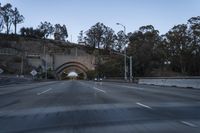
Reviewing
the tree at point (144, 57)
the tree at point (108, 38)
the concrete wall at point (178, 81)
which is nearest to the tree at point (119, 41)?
the tree at point (108, 38)

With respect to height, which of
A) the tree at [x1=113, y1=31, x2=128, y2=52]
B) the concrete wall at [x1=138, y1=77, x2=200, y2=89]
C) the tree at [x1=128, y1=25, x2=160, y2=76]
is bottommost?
the concrete wall at [x1=138, y1=77, x2=200, y2=89]

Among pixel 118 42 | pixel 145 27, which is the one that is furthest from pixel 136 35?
pixel 118 42

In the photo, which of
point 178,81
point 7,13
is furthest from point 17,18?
point 178,81

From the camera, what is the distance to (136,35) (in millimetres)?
142500

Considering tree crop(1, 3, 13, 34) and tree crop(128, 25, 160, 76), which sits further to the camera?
tree crop(1, 3, 13, 34)

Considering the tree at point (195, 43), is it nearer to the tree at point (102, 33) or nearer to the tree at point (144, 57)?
the tree at point (144, 57)

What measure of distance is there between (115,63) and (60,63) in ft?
178

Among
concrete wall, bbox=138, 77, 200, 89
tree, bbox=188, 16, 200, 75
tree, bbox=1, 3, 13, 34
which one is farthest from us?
tree, bbox=1, 3, 13, 34

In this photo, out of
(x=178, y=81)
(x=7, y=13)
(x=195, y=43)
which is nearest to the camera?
(x=178, y=81)

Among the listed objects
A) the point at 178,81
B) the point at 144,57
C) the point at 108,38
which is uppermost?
the point at 108,38

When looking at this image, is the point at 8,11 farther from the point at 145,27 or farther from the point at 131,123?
the point at 131,123

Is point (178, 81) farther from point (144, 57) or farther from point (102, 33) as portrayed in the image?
point (102, 33)

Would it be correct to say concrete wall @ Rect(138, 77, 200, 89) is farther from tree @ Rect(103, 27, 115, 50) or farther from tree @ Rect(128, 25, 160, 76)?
tree @ Rect(103, 27, 115, 50)

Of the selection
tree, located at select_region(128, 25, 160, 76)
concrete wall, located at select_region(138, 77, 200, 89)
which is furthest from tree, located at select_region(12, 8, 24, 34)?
concrete wall, located at select_region(138, 77, 200, 89)
